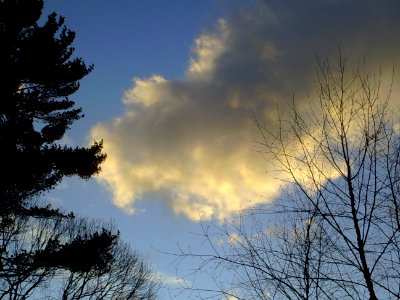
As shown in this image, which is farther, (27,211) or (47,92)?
(47,92)

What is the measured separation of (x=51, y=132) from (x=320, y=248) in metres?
10.2

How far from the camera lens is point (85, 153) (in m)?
11.7

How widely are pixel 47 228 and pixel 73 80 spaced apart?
9.96m

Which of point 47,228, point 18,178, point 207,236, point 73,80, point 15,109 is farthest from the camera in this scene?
point 47,228

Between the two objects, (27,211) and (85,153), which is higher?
(85,153)

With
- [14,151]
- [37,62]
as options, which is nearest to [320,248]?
[14,151]

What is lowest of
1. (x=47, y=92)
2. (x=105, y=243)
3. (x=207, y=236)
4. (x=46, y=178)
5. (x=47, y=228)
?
(x=207, y=236)

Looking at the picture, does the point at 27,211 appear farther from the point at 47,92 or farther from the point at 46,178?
the point at 47,92

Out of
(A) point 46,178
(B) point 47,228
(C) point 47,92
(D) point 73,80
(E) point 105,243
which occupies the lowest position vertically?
(E) point 105,243

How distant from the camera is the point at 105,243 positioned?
11070mm

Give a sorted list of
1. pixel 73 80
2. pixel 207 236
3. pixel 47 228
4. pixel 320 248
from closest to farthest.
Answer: pixel 320 248 < pixel 207 236 < pixel 73 80 < pixel 47 228

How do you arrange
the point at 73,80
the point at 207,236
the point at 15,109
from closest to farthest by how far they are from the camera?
the point at 207,236, the point at 15,109, the point at 73,80

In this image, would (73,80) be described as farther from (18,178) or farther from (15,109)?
(18,178)

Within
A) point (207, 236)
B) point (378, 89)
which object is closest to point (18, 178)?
point (207, 236)
